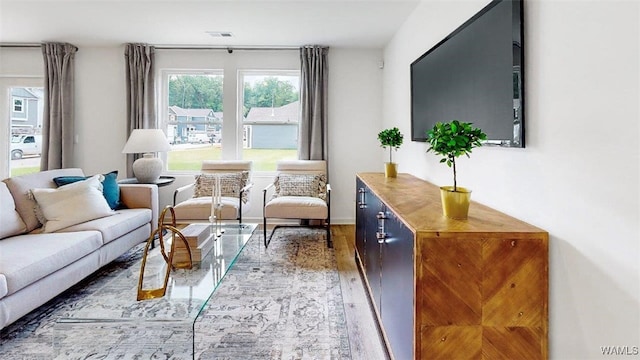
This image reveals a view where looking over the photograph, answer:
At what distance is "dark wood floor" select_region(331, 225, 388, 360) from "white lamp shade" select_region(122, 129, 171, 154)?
242 centimetres

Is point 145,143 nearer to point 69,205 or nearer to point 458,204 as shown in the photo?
point 69,205

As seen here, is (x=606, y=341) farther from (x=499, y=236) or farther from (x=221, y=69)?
(x=221, y=69)

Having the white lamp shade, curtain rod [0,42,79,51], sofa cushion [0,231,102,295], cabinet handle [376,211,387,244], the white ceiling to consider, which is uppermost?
curtain rod [0,42,79,51]

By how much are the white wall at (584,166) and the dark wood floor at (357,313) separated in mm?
912

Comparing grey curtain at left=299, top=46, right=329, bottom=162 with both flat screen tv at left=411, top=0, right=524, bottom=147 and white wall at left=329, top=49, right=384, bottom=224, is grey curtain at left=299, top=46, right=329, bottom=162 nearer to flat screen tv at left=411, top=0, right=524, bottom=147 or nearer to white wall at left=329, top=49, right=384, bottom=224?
white wall at left=329, top=49, right=384, bottom=224

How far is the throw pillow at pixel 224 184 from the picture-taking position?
13.3ft

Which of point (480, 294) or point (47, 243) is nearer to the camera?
point (480, 294)

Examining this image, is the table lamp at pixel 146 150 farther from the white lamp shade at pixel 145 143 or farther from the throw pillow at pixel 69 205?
the throw pillow at pixel 69 205

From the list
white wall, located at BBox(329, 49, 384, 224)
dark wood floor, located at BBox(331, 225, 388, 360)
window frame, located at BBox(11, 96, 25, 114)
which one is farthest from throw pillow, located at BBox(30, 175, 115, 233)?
window frame, located at BBox(11, 96, 25, 114)

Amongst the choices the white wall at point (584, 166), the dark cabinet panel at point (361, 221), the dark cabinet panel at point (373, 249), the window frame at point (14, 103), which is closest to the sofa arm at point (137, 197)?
the dark cabinet panel at point (361, 221)

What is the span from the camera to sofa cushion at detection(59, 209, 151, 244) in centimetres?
268

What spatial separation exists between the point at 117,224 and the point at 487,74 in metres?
2.90

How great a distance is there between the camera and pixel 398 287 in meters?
1.50

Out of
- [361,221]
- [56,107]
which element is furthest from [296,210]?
[56,107]
